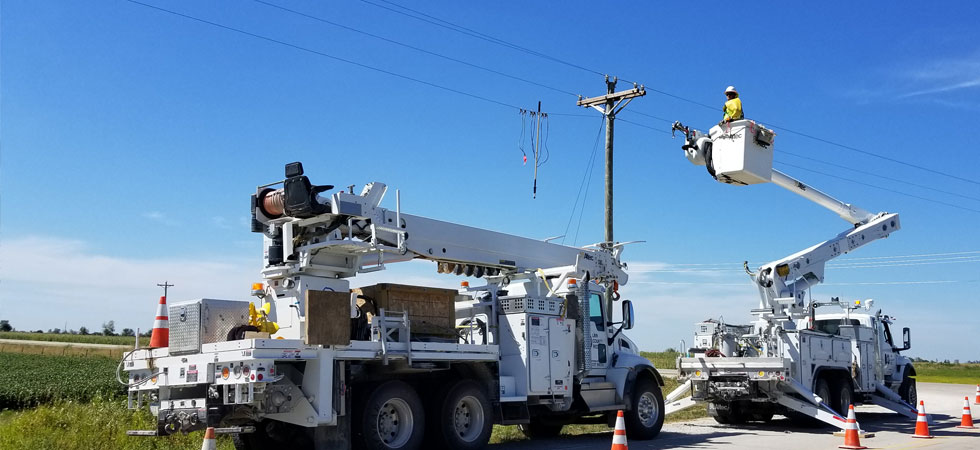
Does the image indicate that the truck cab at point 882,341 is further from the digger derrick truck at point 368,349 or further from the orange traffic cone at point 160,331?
the orange traffic cone at point 160,331

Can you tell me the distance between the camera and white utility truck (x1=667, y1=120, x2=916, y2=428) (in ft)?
52.6

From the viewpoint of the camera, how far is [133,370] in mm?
10906

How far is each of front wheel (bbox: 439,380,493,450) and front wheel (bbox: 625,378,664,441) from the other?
130 inches

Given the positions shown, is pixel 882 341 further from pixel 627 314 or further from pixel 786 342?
pixel 627 314

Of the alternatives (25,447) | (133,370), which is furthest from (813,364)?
(25,447)

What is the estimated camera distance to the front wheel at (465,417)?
1136cm

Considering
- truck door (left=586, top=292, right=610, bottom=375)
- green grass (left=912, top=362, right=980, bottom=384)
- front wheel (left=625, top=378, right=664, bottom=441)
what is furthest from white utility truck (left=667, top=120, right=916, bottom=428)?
green grass (left=912, top=362, right=980, bottom=384)

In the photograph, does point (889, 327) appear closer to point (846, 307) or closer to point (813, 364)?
point (846, 307)

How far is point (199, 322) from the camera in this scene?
10109mm

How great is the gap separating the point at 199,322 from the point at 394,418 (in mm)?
2700

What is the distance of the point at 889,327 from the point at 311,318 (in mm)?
16528

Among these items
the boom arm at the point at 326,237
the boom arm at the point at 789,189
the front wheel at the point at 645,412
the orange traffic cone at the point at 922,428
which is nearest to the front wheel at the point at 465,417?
the boom arm at the point at 326,237

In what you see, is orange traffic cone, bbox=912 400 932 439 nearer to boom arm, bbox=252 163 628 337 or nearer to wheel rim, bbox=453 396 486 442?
wheel rim, bbox=453 396 486 442

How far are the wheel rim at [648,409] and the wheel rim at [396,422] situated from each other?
16.4 feet
